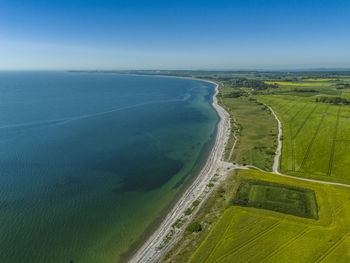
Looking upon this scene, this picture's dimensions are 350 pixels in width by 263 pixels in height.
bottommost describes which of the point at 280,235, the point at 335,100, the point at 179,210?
the point at 179,210

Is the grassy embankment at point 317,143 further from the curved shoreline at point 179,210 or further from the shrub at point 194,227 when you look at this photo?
the shrub at point 194,227

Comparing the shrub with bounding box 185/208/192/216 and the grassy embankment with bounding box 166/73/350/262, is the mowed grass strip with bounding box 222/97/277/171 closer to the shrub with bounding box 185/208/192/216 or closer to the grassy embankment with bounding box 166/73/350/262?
the grassy embankment with bounding box 166/73/350/262

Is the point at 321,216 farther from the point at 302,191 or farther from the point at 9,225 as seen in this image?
the point at 9,225

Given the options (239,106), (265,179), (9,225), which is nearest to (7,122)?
(9,225)

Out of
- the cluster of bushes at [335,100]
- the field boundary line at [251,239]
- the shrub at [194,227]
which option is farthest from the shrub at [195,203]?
the cluster of bushes at [335,100]

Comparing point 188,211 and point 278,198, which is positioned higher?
point 278,198

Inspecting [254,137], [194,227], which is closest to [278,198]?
[194,227]

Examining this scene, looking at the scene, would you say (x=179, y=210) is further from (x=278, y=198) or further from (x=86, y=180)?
(x=86, y=180)
